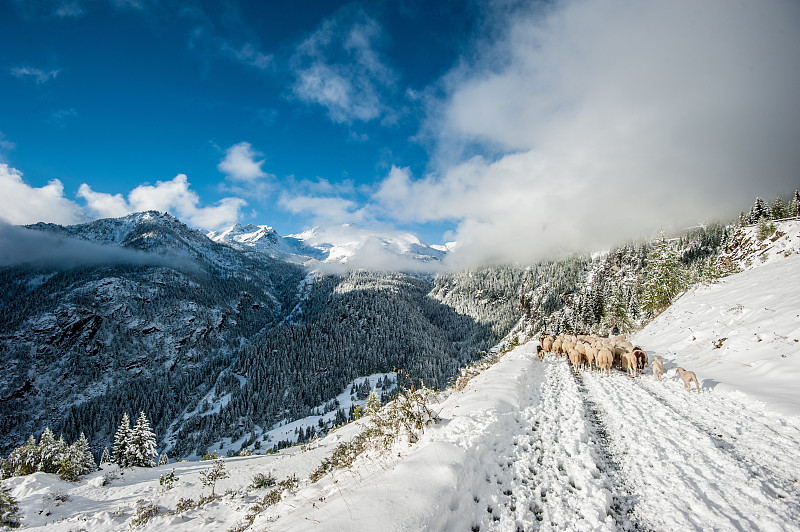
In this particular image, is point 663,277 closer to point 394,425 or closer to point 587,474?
point 587,474

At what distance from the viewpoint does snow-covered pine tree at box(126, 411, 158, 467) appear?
79.2ft

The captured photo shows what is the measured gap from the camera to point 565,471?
6.41 metres

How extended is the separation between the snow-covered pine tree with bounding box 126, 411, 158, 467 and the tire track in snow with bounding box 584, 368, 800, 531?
31689 mm

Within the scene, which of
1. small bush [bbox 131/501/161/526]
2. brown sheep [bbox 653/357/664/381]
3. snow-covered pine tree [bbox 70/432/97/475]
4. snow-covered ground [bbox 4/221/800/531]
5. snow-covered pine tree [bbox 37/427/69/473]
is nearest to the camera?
snow-covered ground [bbox 4/221/800/531]

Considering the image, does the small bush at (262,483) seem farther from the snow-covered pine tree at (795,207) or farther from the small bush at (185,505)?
the snow-covered pine tree at (795,207)

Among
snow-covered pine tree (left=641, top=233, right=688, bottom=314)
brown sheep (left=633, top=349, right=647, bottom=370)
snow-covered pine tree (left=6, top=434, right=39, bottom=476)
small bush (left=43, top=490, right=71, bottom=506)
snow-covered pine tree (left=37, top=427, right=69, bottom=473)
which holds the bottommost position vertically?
snow-covered pine tree (left=6, top=434, right=39, bottom=476)

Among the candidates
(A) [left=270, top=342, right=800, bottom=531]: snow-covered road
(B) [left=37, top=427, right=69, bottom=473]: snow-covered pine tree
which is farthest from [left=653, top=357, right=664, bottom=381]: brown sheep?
(B) [left=37, top=427, right=69, bottom=473]: snow-covered pine tree

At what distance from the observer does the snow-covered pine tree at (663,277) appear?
138ft

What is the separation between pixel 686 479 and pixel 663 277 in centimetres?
4818

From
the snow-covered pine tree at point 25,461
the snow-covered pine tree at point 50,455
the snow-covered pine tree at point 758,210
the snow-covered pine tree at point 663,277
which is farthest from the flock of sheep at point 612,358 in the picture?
the snow-covered pine tree at point 758,210

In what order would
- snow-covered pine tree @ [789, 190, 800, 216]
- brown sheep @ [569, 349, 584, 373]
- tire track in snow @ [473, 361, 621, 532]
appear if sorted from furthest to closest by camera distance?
snow-covered pine tree @ [789, 190, 800, 216] < brown sheep @ [569, 349, 584, 373] < tire track in snow @ [473, 361, 621, 532]

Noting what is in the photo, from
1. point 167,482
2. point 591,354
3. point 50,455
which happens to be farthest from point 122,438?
point 591,354

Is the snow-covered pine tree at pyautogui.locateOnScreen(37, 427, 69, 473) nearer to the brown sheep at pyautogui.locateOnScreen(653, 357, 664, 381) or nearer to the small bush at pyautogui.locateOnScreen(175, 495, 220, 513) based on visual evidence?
the small bush at pyautogui.locateOnScreen(175, 495, 220, 513)

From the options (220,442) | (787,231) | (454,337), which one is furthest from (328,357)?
(787,231)
